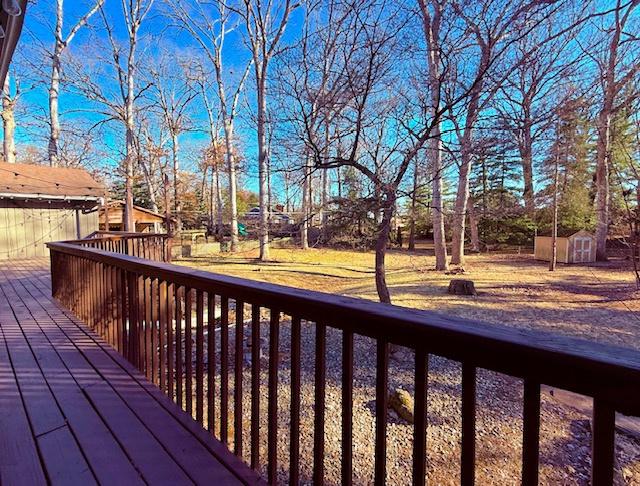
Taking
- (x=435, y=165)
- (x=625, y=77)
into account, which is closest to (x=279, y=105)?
(x=435, y=165)

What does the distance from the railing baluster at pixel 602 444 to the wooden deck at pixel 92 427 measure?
1205 mm

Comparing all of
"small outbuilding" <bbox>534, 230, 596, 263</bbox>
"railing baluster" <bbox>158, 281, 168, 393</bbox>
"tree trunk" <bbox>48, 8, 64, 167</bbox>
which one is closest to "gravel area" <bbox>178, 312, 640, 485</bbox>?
"railing baluster" <bbox>158, 281, 168, 393</bbox>

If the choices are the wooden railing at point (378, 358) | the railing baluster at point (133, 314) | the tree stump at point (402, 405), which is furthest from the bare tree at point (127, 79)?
the wooden railing at point (378, 358)

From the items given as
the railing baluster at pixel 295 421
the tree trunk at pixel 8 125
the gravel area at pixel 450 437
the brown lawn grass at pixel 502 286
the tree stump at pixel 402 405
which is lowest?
the gravel area at pixel 450 437

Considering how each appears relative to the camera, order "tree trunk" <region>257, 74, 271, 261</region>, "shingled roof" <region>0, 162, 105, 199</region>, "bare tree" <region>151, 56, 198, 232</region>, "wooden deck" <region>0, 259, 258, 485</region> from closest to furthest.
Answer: "wooden deck" <region>0, 259, 258, 485</region> → "shingled roof" <region>0, 162, 105, 199</region> → "tree trunk" <region>257, 74, 271, 261</region> → "bare tree" <region>151, 56, 198, 232</region>

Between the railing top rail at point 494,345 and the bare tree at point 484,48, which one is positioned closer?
the railing top rail at point 494,345

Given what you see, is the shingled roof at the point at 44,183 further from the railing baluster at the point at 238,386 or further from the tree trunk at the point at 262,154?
the railing baluster at the point at 238,386

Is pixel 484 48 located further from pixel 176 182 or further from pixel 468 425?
pixel 176 182

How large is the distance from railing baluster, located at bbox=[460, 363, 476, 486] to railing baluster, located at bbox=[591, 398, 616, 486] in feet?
0.75

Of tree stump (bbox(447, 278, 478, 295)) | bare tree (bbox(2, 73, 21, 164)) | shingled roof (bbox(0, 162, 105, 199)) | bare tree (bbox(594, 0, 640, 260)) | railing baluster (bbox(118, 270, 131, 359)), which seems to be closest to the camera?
railing baluster (bbox(118, 270, 131, 359))

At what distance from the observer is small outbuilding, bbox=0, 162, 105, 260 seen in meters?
9.78

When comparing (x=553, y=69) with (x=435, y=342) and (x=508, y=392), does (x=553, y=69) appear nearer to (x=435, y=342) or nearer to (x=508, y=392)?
(x=508, y=392)

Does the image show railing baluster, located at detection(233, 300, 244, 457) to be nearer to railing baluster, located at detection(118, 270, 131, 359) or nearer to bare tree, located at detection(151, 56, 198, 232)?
railing baluster, located at detection(118, 270, 131, 359)

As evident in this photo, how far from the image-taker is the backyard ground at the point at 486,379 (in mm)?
2961
